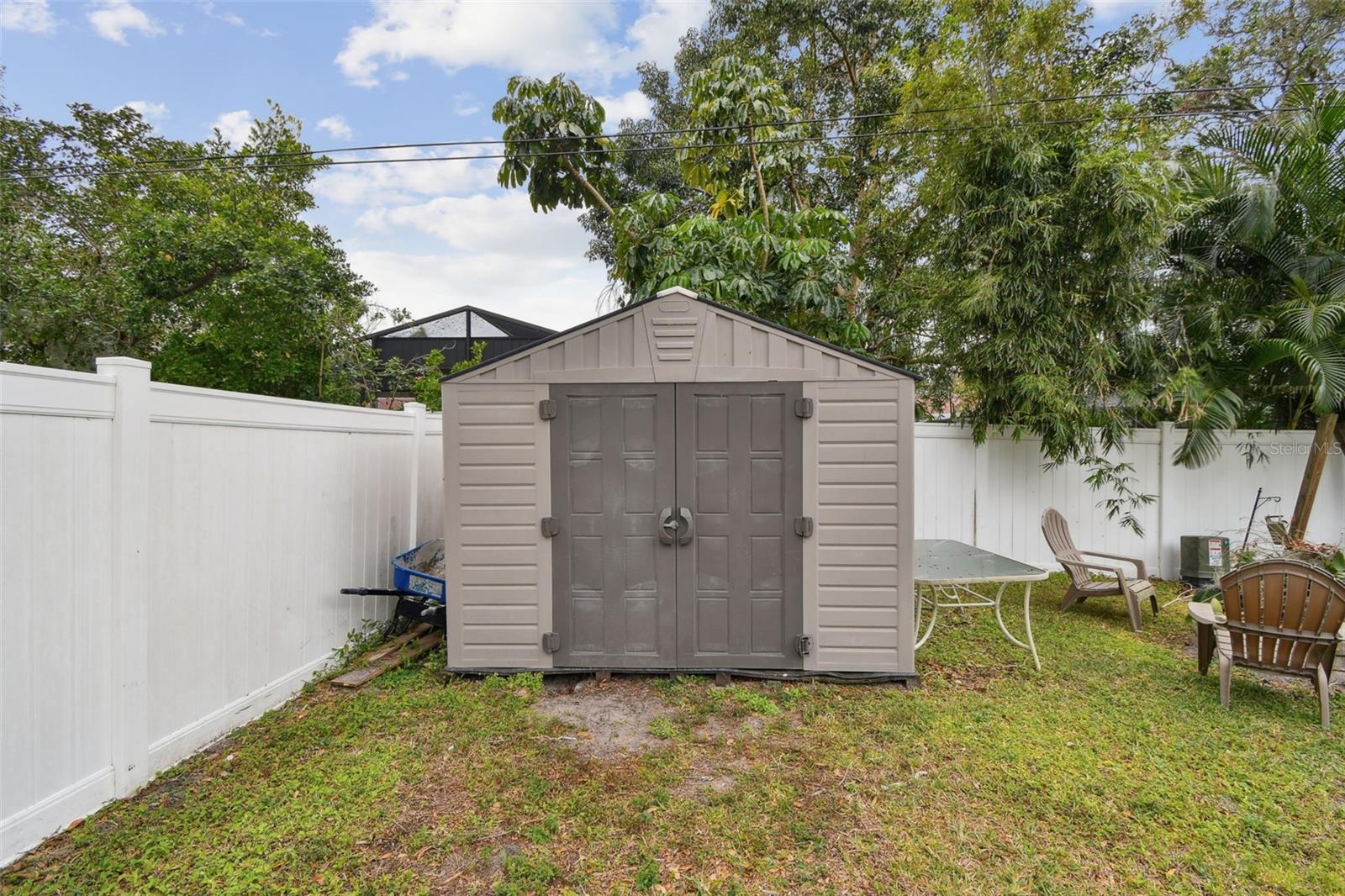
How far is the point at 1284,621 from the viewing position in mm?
3168

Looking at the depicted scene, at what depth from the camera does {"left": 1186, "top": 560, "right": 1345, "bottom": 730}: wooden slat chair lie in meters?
3.06

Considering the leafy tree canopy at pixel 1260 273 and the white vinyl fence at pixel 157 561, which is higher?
the leafy tree canopy at pixel 1260 273

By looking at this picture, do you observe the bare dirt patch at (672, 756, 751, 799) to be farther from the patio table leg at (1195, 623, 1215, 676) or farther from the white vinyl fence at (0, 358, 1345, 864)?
the patio table leg at (1195, 623, 1215, 676)

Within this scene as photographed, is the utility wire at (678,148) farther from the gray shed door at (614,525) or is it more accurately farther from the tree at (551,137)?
the gray shed door at (614,525)

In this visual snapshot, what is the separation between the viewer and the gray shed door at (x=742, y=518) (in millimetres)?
3502

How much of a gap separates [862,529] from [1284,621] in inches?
89.8

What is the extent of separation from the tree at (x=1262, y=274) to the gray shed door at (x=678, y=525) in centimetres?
466

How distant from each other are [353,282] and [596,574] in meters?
7.27

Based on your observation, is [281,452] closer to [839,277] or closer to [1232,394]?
[839,277]

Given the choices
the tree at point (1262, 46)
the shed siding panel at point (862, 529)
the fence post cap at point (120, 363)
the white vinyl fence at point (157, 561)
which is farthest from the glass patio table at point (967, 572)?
the tree at point (1262, 46)

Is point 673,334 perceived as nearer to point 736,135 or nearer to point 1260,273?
point 736,135

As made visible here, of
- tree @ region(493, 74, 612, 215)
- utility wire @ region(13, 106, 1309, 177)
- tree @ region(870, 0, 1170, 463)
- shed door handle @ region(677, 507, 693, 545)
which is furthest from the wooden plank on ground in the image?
tree @ region(870, 0, 1170, 463)

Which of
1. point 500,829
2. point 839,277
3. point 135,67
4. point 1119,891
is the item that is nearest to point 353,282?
point 135,67

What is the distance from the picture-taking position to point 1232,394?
18.6 feet
